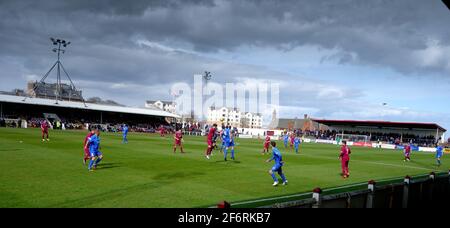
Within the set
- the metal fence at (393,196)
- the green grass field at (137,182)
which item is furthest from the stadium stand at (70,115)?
the metal fence at (393,196)

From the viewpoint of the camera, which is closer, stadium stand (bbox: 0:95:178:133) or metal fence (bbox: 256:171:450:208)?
metal fence (bbox: 256:171:450:208)

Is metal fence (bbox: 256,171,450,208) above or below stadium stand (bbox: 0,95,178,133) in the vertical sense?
below

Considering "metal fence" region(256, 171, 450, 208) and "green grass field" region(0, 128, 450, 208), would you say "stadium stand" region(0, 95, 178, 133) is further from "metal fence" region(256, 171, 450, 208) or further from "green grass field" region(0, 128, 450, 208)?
"metal fence" region(256, 171, 450, 208)

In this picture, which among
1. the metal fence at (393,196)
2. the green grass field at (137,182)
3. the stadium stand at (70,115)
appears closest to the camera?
the metal fence at (393,196)

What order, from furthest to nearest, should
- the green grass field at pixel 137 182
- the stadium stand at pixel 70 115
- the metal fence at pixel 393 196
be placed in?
1. the stadium stand at pixel 70 115
2. the green grass field at pixel 137 182
3. the metal fence at pixel 393 196

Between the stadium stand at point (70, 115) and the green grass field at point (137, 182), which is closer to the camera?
the green grass field at point (137, 182)

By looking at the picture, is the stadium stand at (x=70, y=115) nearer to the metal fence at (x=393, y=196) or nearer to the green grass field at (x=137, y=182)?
the green grass field at (x=137, y=182)

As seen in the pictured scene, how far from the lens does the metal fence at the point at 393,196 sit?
743cm

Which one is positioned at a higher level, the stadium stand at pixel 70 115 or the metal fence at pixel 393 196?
the stadium stand at pixel 70 115

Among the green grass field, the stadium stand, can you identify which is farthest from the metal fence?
the stadium stand

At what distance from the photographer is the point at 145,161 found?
21.3 metres

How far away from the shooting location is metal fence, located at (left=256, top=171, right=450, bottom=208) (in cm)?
743
